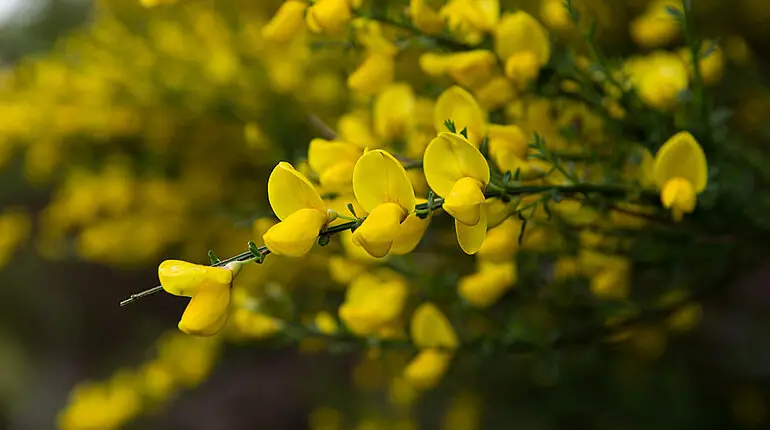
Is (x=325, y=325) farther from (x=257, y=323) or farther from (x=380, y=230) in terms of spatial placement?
(x=380, y=230)

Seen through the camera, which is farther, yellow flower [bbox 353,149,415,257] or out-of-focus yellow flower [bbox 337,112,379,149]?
out-of-focus yellow flower [bbox 337,112,379,149]

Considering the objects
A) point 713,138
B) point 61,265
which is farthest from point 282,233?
point 61,265

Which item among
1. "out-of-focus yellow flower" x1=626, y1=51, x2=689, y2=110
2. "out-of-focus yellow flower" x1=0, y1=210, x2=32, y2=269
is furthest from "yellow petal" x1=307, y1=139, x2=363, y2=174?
"out-of-focus yellow flower" x1=0, y1=210, x2=32, y2=269

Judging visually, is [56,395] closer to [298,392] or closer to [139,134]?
[298,392]

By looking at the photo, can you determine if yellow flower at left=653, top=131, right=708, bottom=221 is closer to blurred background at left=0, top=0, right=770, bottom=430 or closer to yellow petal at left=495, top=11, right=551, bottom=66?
yellow petal at left=495, top=11, right=551, bottom=66

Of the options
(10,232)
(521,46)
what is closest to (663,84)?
(521,46)

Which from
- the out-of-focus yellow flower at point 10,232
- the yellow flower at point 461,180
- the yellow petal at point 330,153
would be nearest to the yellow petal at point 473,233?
the yellow flower at point 461,180

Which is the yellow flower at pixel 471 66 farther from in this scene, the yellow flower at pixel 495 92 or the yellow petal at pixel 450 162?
the yellow petal at pixel 450 162
